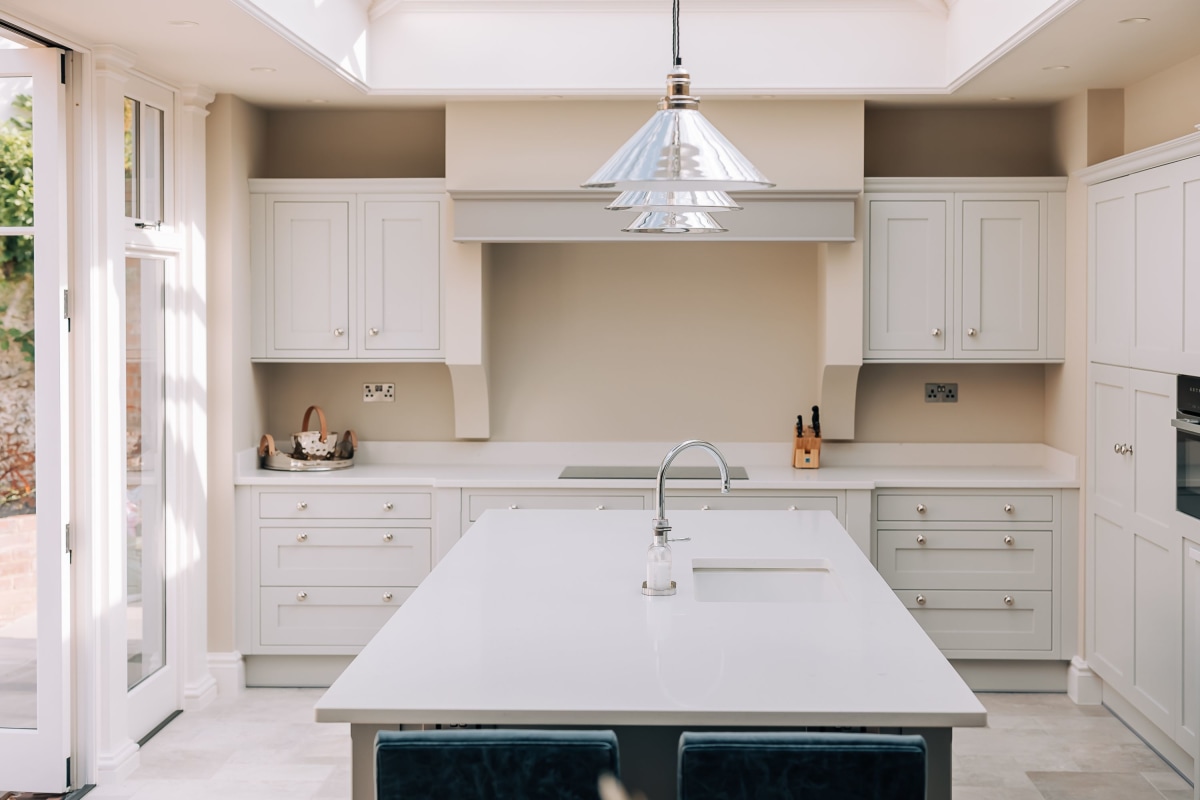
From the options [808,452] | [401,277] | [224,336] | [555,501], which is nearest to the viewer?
[224,336]

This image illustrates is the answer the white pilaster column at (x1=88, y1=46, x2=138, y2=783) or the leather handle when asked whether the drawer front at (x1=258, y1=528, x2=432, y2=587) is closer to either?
the leather handle

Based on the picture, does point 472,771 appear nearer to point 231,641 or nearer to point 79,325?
point 79,325

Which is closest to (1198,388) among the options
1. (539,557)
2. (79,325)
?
(539,557)

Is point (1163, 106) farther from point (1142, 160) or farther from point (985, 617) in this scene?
point (985, 617)

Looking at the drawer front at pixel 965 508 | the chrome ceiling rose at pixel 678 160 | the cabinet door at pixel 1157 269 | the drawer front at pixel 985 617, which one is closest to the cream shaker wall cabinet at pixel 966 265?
the drawer front at pixel 965 508

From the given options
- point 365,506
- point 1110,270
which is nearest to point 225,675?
point 365,506

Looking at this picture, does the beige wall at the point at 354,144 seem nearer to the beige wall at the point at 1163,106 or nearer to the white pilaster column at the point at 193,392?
the white pilaster column at the point at 193,392

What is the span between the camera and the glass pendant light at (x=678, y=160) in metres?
2.30

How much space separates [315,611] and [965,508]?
2776 mm

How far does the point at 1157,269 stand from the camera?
4.04 m

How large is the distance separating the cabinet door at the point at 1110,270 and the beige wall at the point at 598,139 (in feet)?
3.10

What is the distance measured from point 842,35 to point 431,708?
356 cm

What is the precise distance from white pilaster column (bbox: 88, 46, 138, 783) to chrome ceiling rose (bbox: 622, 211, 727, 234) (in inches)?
73.6

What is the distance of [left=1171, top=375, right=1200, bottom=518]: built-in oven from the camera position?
3.72 metres
